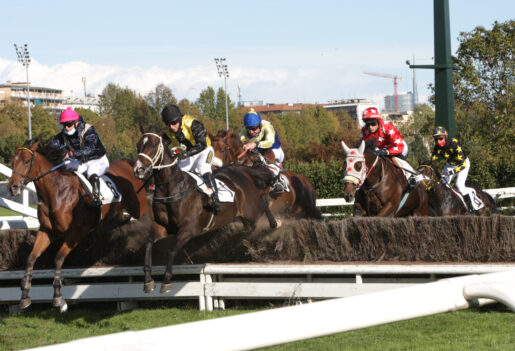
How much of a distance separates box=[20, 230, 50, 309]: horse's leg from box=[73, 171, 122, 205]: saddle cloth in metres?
0.79

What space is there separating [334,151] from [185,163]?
23.8 metres

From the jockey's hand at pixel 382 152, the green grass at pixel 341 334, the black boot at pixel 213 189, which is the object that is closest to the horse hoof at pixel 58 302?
the green grass at pixel 341 334

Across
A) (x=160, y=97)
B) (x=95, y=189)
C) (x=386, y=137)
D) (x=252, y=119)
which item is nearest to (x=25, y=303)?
(x=95, y=189)

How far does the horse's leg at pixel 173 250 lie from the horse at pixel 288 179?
2.52 metres

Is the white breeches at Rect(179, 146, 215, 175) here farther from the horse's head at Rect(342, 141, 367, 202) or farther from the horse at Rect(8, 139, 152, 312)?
the horse's head at Rect(342, 141, 367, 202)

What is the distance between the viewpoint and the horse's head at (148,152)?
7516 mm

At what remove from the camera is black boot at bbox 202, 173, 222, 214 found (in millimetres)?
8391

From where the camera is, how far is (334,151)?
32.5 meters

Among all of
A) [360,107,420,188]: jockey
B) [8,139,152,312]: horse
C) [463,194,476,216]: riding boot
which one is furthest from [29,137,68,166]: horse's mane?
[463,194,476,216]: riding boot

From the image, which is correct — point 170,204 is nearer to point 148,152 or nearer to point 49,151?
point 148,152

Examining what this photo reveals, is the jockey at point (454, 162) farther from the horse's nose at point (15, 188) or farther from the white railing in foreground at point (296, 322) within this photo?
the white railing in foreground at point (296, 322)

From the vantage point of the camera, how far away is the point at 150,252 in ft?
25.4

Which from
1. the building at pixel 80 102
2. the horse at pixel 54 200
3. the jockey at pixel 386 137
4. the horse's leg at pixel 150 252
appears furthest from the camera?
the building at pixel 80 102

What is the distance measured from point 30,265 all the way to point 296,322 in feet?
20.2
